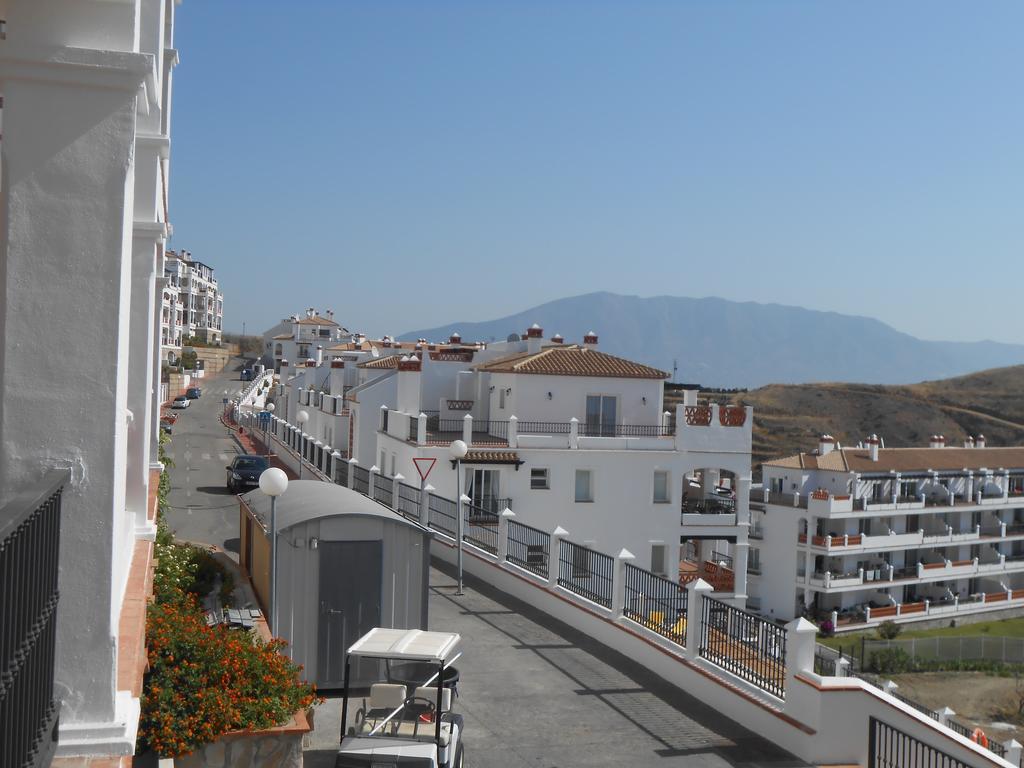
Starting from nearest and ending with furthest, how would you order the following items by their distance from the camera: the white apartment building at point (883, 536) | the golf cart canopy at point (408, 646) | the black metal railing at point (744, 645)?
the golf cart canopy at point (408, 646), the black metal railing at point (744, 645), the white apartment building at point (883, 536)

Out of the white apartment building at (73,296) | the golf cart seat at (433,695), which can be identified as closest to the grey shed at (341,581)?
the golf cart seat at (433,695)

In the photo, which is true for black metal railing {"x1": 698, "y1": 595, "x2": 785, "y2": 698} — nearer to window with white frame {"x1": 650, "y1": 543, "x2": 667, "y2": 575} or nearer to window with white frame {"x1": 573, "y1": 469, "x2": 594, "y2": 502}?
window with white frame {"x1": 573, "y1": 469, "x2": 594, "y2": 502}

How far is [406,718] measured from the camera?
952 cm

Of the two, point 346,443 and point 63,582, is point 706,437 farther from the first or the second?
point 63,582

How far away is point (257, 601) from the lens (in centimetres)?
1374

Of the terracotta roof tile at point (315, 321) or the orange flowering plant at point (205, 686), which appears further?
the terracotta roof tile at point (315, 321)

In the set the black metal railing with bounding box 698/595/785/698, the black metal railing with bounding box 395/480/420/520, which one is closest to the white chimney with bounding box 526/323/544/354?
the black metal railing with bounding box 395/480/420/520

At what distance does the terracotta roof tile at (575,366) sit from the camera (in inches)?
1412

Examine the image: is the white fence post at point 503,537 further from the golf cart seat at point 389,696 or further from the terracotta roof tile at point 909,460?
the terracotta roof tile at point 909,460

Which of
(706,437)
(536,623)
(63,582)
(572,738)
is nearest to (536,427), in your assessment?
(706,437)

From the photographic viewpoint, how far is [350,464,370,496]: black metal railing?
26.5m

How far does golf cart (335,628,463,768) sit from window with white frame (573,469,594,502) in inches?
931

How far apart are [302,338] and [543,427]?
85.0 meters

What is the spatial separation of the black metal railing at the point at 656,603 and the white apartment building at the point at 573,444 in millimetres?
15102
